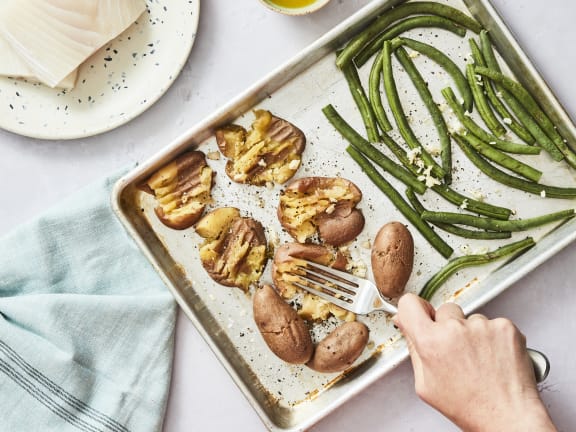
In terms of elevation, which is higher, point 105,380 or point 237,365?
point 105,380

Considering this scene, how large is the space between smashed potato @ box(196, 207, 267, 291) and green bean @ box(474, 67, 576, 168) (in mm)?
812

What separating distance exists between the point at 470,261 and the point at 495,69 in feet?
1.86

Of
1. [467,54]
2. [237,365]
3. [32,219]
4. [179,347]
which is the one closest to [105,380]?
[179,347]

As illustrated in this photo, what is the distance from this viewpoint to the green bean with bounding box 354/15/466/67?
1.96 metres

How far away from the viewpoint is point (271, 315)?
1939 millimetres

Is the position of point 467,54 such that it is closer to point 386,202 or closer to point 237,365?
point 386,202

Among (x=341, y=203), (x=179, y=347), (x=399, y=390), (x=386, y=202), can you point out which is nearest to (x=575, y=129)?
(x=386, y=202)

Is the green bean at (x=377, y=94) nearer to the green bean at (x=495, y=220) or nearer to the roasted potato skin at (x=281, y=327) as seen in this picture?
the green bean at (x=495, y=220)

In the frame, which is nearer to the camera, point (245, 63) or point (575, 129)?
point (575, 129)

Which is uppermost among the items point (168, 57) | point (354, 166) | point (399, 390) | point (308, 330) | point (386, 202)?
point (168, 57)

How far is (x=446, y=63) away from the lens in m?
1.96

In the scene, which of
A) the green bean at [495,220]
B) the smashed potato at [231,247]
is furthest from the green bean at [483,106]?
the smashed potato at [231,247]

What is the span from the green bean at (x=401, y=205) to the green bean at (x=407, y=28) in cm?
28

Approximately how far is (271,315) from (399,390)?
1.57 ft
